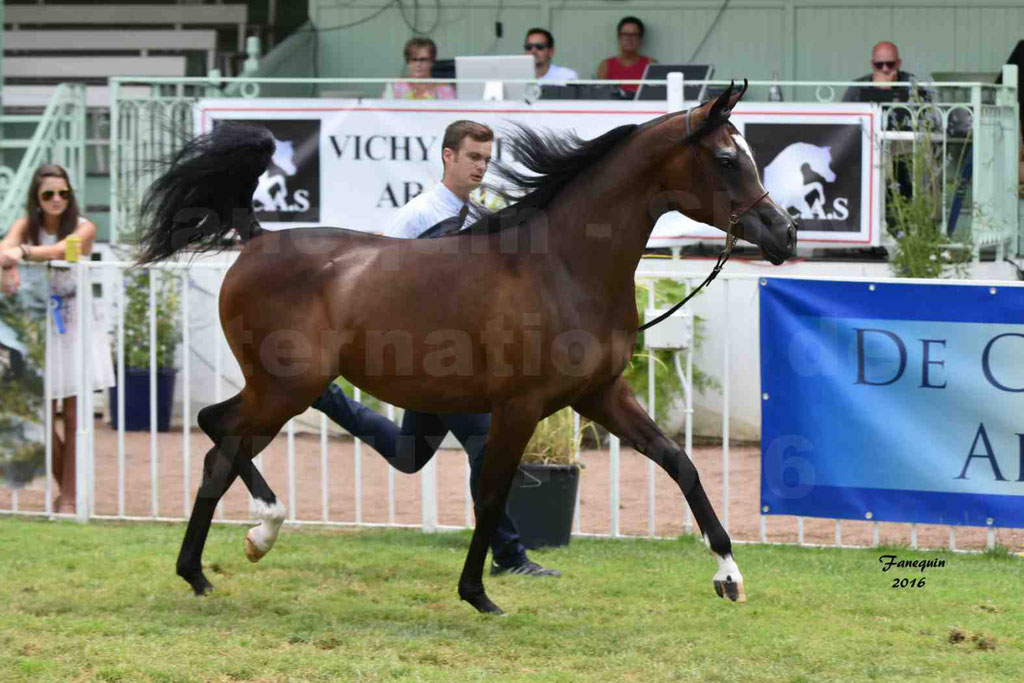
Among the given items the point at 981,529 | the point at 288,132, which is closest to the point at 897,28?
the point at 288,132

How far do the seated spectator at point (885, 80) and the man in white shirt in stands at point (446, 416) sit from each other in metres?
5.59

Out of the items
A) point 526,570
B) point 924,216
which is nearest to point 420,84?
point 924,216

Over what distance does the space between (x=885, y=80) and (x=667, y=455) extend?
6.61 meters

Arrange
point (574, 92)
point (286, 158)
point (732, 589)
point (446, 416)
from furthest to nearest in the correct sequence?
1. point (574, 92)
2. point (286, 158)
3. point (446, 416)
4. point (732, 589)

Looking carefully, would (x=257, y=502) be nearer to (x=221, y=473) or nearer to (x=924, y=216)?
(x=221, y=473)

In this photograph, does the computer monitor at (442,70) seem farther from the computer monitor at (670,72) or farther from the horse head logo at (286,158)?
the horse head logo at (286,158)

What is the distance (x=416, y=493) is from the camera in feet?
28.6

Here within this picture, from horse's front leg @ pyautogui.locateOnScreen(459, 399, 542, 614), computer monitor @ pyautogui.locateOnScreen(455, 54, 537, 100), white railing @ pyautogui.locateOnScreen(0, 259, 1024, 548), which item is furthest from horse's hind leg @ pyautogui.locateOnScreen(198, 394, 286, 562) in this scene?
computer monitor @ pyautogui.locateOnScreen(455, 54, 537, 100)

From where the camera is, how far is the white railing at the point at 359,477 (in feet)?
23.9

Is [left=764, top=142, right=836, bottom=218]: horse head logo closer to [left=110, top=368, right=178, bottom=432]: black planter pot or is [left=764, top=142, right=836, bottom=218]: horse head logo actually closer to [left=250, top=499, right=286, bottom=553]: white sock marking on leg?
[left=110, top=368, right=178, bottom=432]: black planter pot

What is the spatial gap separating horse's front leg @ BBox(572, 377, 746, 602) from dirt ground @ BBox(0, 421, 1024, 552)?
1704 millimetres

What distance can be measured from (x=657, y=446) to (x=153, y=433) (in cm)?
321

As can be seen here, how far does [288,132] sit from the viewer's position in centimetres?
1049

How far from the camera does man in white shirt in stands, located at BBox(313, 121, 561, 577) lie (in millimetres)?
6078
